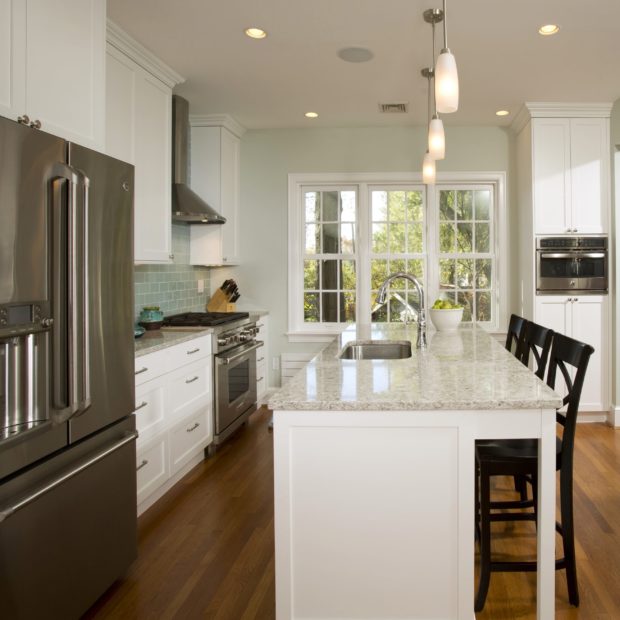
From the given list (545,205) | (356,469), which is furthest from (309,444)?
(545,205)

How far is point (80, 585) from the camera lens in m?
1.95

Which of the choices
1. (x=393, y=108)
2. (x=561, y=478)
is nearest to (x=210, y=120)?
(x=393, y=108)

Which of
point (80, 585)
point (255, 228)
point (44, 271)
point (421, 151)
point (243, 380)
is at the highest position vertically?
point (421, 151)

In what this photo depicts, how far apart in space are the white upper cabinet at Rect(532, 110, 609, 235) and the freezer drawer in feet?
13.0

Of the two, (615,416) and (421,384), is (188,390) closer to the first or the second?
(421,384)

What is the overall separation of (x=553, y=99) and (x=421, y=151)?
118 centimetres

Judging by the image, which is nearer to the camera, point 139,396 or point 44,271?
point 44,271

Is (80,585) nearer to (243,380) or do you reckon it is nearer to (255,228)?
(243,380)

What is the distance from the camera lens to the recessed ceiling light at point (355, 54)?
11.7 feet

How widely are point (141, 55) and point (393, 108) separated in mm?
2132

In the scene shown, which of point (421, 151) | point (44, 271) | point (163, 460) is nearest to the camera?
point (44, 271)

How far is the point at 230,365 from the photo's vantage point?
4.19 meters

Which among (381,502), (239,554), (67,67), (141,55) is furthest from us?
(141,55)

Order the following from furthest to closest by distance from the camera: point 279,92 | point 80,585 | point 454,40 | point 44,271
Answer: point 279,92 < point 454,40 < point 80,585 < point 44,271
